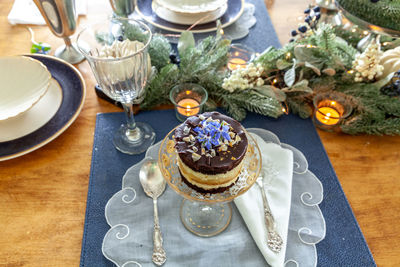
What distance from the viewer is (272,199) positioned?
73 cm

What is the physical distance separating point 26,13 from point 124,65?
762 mm

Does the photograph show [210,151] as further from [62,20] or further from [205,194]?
[62,20]

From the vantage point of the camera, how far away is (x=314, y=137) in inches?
34.2

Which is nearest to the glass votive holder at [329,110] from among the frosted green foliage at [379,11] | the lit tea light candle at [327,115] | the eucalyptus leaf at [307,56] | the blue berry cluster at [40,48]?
the lit tea light candle at [327,115]

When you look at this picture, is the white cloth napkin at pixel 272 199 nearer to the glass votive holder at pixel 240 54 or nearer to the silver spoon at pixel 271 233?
the silver spoon at pixel 271 233

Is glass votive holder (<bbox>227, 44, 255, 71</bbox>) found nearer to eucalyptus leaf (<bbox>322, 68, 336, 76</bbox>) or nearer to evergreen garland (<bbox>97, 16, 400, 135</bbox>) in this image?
evergreen garland (<bbox>97, 16, 400, 135</bbox>)

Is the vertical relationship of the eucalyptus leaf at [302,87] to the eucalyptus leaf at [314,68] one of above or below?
below

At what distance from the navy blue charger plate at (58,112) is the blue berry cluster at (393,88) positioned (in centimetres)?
87

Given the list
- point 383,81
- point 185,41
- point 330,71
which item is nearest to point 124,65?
point 185,41

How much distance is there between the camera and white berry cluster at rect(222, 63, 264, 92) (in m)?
0.87

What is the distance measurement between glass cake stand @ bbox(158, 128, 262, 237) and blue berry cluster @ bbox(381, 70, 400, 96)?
1.48 feet

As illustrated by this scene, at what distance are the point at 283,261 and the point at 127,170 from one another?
1.38ft

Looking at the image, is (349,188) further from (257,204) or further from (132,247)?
(132,247)

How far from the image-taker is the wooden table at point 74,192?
2.17ft
